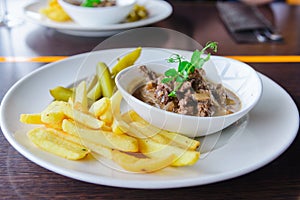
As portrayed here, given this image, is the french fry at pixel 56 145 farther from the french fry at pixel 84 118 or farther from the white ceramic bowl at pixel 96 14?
the white ceramic bowl at pixel 96 14

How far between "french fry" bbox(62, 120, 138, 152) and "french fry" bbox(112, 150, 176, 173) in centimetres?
3

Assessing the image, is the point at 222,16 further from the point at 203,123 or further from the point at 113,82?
the point at 203,123

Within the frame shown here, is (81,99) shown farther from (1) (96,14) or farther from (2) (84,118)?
(1) (96,14)

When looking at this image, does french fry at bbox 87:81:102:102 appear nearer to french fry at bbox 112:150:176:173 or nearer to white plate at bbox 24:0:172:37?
french fry at bbox 112:150:176:173

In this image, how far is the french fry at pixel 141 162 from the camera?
1.05 meters

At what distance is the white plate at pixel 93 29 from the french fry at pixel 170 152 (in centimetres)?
99

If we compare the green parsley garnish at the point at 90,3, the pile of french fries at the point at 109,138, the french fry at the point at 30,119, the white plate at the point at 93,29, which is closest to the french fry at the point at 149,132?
the pile of french fries at the point at 109,138

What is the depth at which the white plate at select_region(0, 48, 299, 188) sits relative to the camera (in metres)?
1.02

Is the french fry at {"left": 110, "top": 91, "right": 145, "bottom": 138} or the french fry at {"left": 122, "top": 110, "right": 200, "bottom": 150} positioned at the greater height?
the french fry at {"left": 110, "top": 91, "right": 145, "bottom": 138}

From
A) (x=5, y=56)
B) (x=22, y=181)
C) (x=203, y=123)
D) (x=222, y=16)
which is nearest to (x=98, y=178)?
(x=22, y=181)

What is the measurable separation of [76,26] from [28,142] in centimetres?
95

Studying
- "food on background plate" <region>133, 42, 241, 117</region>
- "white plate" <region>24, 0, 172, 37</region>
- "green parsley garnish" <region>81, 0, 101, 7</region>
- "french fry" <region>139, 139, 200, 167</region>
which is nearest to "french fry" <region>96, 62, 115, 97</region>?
"food on background plate" <region>133, 42, 241, 117</region>

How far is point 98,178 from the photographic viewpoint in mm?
998

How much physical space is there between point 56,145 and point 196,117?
14.1 inches
